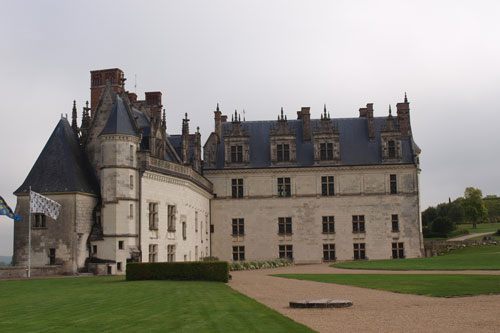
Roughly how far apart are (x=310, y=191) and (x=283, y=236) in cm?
463

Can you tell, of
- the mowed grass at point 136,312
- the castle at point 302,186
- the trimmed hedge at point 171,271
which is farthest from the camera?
the castle at point 302,186

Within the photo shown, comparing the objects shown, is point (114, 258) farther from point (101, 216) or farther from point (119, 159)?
point (119, 159)

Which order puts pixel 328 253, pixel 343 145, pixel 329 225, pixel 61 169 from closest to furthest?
A: pixel 61 169 < pixel 328 253 < pixel 329 225 < pixel 343 145

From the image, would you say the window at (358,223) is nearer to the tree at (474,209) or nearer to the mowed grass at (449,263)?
the mowed grass at (449,263)

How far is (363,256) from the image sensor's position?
2032 inches

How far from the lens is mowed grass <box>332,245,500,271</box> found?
3320 cm

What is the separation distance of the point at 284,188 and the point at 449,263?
731 inches

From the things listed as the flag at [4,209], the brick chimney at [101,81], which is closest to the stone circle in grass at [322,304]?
the flag at [4,209]

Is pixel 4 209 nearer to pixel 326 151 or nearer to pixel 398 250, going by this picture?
pixel 326 151

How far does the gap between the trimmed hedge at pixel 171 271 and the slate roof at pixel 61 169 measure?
8549mm

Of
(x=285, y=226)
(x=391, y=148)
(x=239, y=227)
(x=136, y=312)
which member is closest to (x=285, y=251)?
(x=285, y=226)

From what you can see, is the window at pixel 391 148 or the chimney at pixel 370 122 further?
the chimney at pixel 370 122

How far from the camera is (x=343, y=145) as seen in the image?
53.5 metres

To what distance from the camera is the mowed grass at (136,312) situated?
11.9 meters
